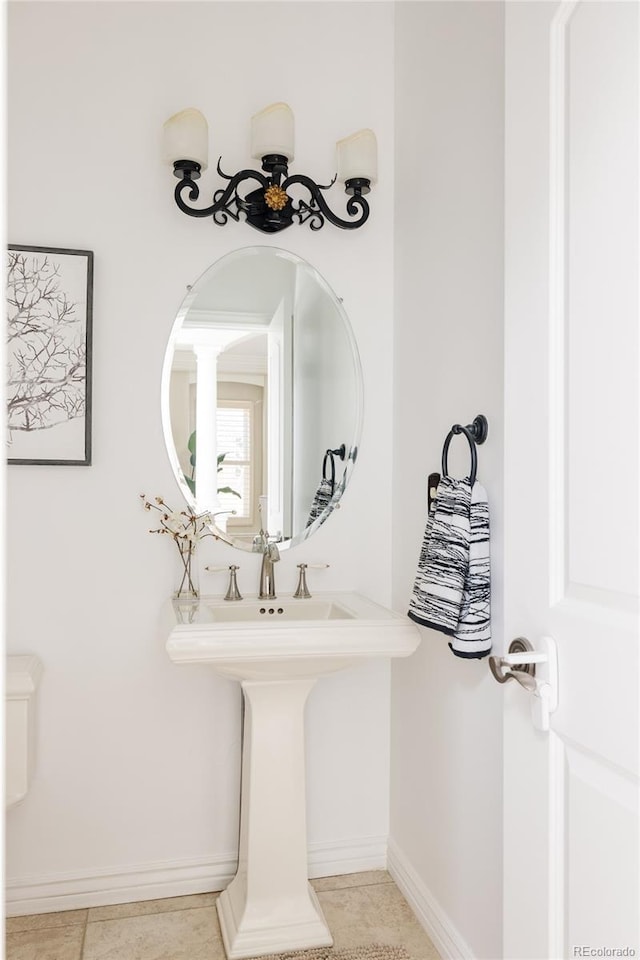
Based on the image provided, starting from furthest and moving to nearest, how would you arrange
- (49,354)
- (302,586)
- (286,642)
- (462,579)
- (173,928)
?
(302,586), (49,354), (173,928), (286,642), (462,579)

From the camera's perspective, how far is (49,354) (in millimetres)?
2242

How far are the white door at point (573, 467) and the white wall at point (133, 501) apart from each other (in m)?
1.31

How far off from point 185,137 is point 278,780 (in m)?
1.79

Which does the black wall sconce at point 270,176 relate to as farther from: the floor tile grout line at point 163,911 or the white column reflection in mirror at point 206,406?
the floor tile grout line at point 163,911

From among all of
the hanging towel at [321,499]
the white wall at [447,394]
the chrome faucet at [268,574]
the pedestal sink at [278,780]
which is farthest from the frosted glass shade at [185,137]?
the pedestal sink at [278,780]

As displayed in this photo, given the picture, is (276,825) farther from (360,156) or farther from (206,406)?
(360,156)

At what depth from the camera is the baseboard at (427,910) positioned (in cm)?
191

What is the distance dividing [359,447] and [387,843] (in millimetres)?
1282

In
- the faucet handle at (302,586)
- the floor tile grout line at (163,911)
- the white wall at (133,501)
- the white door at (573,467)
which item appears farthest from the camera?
the faucet handle at (302,586)

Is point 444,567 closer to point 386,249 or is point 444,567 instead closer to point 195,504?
point 195,504

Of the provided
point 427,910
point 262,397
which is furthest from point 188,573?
point 427,910

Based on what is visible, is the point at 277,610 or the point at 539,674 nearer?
the point at 539,674

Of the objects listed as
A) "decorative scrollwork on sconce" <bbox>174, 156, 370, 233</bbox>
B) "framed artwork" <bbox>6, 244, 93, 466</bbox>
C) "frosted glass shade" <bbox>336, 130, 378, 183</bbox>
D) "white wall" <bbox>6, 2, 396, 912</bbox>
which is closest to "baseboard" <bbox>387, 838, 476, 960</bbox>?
"white wall" <bbox>6, 2, 396, 912</bbox>

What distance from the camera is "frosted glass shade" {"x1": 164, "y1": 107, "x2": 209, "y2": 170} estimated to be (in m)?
2.16
